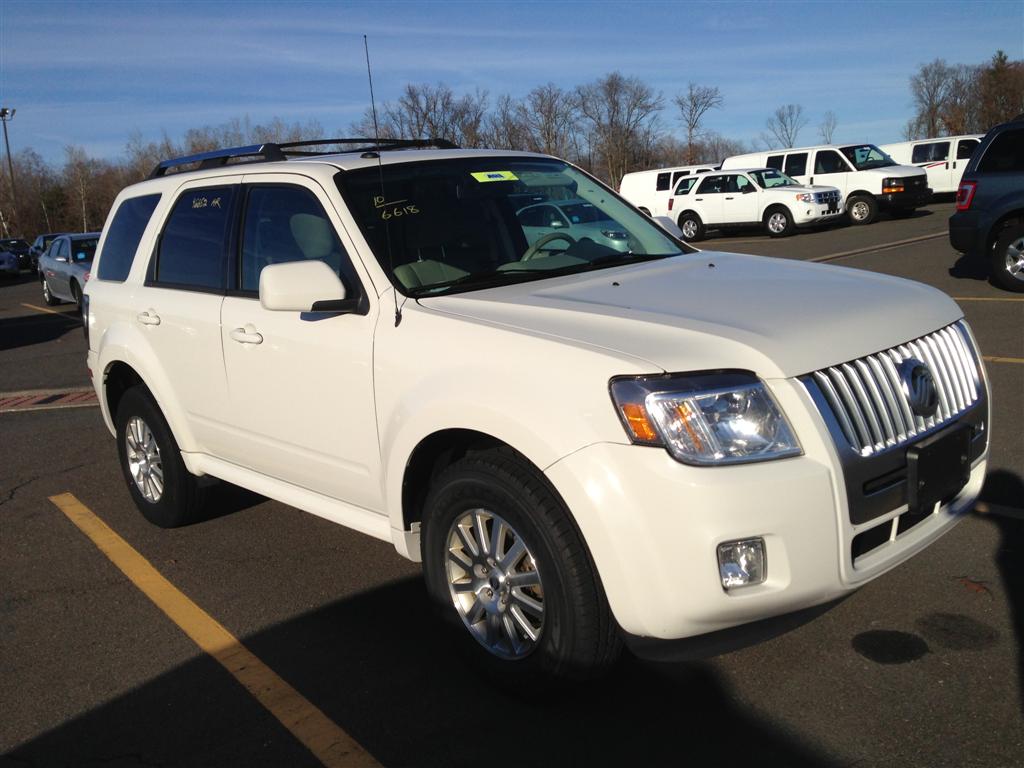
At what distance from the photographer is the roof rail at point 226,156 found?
189 inches

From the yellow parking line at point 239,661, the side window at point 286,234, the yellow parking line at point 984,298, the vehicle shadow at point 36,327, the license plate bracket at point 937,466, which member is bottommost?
the vehicle shadow at point 36,327

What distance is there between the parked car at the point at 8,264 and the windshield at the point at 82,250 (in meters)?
20.0

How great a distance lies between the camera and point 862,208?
24.5 m

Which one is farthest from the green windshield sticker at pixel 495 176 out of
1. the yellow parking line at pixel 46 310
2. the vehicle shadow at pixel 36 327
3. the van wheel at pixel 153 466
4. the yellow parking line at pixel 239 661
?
the yellow parking line at pixel 46 310

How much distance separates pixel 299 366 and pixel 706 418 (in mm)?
1906

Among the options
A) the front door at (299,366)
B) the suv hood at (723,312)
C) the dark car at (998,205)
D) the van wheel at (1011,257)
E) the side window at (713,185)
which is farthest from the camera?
the side window at (713,185)

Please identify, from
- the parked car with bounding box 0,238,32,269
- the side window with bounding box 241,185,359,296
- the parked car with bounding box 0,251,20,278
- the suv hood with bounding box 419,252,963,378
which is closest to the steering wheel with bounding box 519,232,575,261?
the suv hood with bounding box 419,252,963,378

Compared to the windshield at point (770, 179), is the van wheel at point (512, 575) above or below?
below

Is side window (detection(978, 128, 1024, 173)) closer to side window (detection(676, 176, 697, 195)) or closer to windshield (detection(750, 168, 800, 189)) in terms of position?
windshield (detection(750, 168, 800, 189))

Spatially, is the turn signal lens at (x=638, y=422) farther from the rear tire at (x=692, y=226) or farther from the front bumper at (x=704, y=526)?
the rear tire at (x=692, y=226)

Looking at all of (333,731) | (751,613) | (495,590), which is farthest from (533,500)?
(333,731)

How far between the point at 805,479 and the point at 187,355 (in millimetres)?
3222

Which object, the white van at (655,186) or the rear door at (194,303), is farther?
the white van at (655,186)

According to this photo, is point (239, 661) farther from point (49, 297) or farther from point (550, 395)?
point (49, 297)
